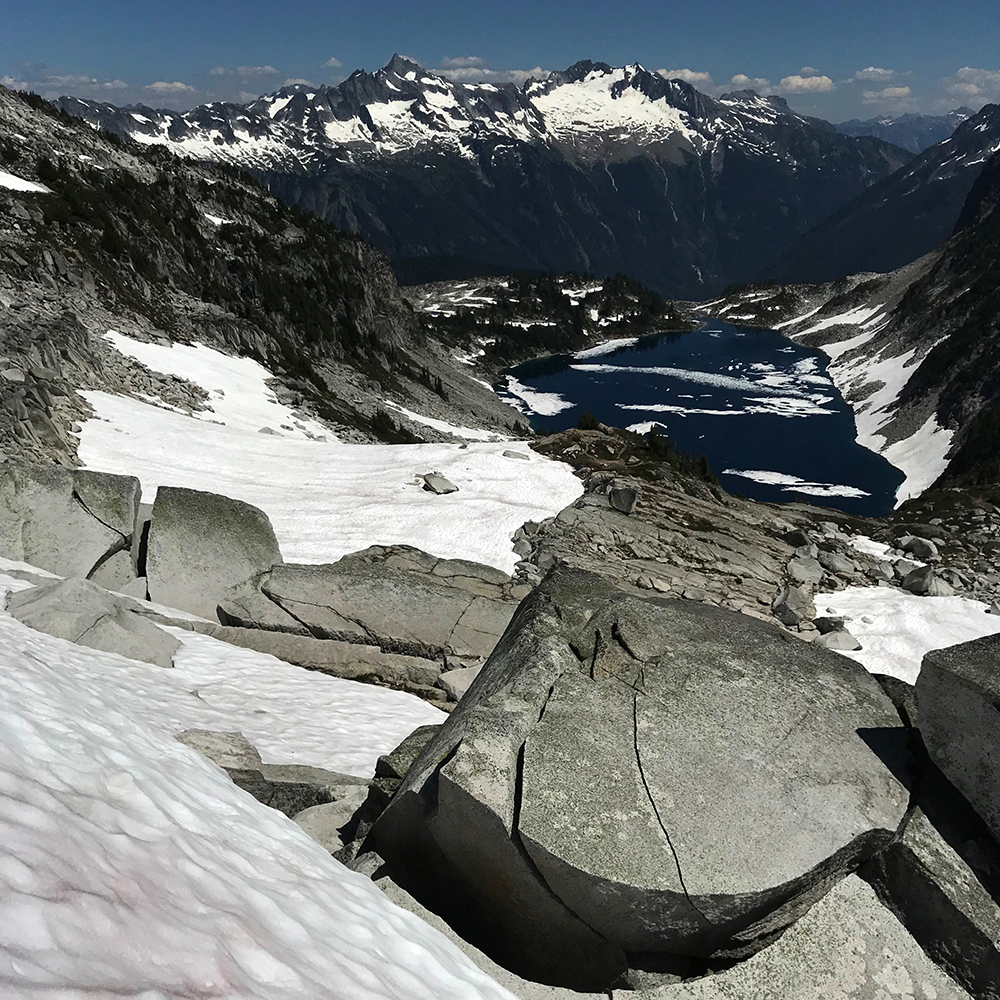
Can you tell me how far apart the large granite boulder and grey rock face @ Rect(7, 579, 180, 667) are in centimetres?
1002

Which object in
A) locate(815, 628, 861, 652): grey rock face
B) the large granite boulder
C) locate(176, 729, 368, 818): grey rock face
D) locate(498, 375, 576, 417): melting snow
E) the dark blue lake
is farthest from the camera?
locate(498, 375, 576, 417): melting snow

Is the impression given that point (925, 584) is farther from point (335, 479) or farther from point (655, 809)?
point (655, 809)

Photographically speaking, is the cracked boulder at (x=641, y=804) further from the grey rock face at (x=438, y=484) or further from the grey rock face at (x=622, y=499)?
the grey rock face at (x=622, y=499)

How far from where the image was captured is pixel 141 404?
87.5 feet

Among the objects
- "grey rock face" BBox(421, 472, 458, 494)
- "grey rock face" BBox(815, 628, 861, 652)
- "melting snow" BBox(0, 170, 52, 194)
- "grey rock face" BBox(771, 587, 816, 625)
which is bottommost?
"grey rock face" BBox(815, 628, 861, 652)

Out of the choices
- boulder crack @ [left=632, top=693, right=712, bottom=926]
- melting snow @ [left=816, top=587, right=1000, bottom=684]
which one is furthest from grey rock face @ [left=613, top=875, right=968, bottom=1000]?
melting snow @ [left=816, top=587, right=1000, bottom=684]

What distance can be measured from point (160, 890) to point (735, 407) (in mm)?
107580

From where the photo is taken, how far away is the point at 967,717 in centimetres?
508

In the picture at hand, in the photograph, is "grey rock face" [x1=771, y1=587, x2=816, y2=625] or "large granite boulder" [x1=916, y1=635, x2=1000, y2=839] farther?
"grey rock face" [x1=771, y1=587, x2=816, y2=625]

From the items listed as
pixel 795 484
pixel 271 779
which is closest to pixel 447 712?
pixel 271 779

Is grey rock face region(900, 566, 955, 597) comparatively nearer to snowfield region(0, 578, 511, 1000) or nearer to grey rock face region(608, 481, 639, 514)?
grey rock face region(608, 481, 639, 514)

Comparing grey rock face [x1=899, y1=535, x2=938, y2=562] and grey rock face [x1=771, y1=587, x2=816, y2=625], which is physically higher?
grey rock face [x1=899, y1=535, x2=938, y2=562]

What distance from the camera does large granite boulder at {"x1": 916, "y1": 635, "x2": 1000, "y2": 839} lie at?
4.95 metres

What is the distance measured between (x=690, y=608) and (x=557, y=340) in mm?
162591
